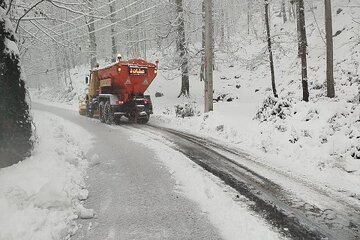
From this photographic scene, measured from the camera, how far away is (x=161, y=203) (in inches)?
236

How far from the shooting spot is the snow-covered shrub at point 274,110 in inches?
511

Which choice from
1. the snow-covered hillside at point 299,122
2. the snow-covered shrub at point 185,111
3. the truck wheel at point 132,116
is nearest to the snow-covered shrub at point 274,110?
the snow-covered hillside at point 299,122

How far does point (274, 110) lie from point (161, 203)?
28.6 feet

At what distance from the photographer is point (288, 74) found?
27.2 metres

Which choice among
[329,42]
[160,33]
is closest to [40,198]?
[329,42]

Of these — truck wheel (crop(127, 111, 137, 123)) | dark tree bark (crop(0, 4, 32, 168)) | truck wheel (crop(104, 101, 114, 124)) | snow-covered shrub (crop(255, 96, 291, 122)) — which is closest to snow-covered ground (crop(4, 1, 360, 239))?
snow-covered shrub (crop(255, 96, 291, 122))

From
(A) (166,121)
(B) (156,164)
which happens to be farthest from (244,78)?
(B) (156,164)

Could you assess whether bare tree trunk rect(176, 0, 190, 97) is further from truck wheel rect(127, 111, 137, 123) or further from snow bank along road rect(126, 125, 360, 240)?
snow bank along road rect(126, 125, 360, 240)

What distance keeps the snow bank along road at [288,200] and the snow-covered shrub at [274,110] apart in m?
4.28

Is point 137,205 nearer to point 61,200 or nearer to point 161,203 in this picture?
point 161,203

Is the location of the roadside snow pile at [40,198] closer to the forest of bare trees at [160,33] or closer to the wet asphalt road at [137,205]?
the wet asphalt road at [137,205]

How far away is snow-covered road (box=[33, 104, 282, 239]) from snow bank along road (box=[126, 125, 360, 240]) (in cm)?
31

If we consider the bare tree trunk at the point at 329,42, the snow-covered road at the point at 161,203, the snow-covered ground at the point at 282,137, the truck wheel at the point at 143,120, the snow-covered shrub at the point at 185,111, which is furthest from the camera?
the snow-covered shrub at the point at 185,111

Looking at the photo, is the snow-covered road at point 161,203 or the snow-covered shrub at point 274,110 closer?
the snow-covered road at point 161,203
